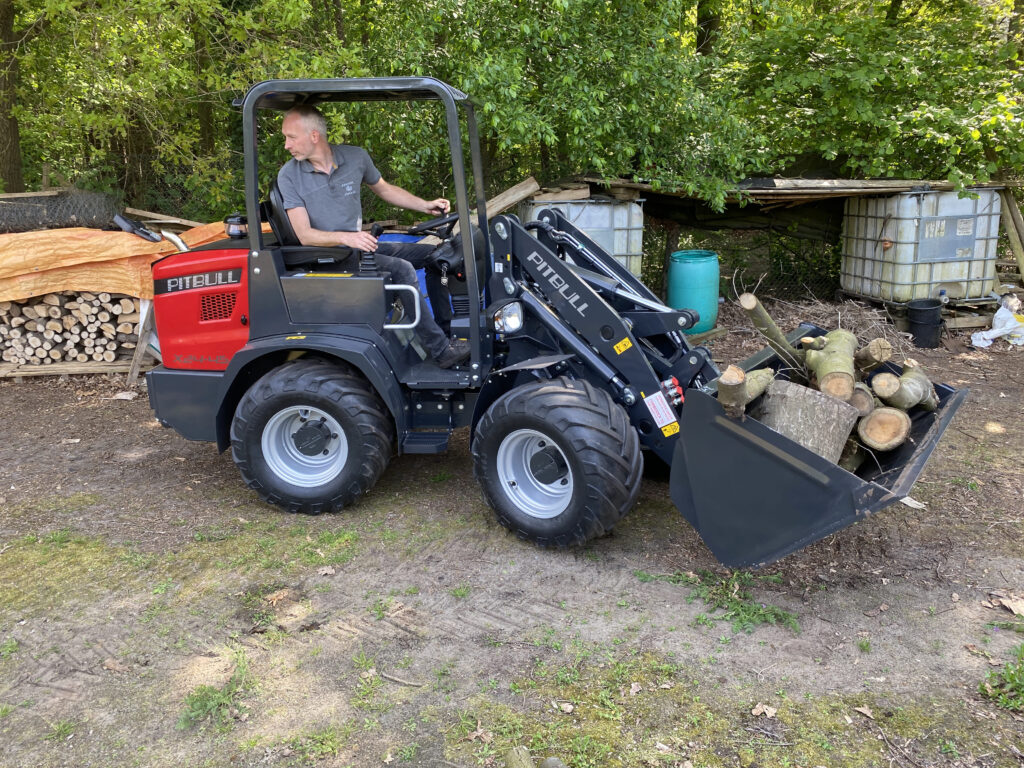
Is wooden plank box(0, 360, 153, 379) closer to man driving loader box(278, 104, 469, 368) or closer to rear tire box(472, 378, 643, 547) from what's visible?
man driving loader box(278, 104, 469, 368)

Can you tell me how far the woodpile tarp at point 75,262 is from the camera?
23.9 ft

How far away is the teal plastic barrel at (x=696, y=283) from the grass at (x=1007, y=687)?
18.3 feet

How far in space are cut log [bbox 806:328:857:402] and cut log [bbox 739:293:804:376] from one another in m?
0.08

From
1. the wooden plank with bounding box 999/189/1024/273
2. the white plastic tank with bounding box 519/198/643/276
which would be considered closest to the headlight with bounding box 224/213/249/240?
the white plastic tank with bounding box 519/198/643/276

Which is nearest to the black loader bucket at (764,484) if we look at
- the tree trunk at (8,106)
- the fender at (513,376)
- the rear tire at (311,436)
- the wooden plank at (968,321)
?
the fender at (513,376)

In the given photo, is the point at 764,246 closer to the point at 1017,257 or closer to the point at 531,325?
the point at 1017,257

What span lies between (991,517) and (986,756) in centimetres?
212

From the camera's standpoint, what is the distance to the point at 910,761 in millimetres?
2879

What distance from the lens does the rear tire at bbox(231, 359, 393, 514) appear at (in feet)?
15.0

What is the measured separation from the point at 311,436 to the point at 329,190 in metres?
1.36

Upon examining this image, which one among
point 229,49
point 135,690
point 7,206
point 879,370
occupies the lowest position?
point 135,690

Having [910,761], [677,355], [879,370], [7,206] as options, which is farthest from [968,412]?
[7,206]

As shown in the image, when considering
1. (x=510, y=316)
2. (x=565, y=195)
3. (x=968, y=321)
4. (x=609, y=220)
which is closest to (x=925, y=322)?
(x=968, y=321)

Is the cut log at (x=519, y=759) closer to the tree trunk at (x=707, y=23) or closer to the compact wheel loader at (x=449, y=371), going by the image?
the compact wheel loader at (x=449, y=371)
